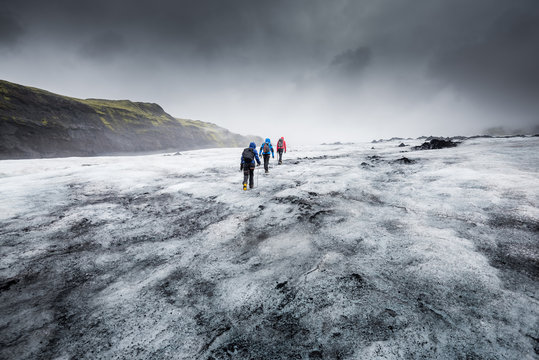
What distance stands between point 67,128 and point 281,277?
60532mm

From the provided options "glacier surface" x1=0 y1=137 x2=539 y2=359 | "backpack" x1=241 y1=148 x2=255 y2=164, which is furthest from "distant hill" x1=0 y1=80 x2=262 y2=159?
"backpack" x1=241 y1=148 x2=255 y2=164

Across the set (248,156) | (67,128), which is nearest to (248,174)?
(248,156)

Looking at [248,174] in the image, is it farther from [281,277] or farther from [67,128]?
[67,128]

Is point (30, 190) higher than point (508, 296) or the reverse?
higher

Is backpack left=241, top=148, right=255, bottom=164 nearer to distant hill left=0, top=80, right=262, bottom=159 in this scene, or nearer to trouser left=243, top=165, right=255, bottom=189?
trouser left=243, top=165, right=255, bottom=189

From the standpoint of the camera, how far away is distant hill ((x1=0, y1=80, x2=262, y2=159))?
119ft

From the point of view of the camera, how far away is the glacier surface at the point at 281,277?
2508mm

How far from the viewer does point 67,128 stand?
43.9m

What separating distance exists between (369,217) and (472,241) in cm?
209

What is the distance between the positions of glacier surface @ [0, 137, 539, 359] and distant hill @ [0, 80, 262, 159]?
45.7 metres

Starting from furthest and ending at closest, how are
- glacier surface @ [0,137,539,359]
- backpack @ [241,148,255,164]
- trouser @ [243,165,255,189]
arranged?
1. backpack @ [241,148,255,164]
2. trouser @ [243,165,255,189]
3. glacier surface @ [0,137,539,359]

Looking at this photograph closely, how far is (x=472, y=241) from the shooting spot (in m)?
4.19

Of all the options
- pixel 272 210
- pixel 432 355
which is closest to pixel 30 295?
pixel 272 210

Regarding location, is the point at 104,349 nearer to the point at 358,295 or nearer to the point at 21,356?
the point at 21,356
